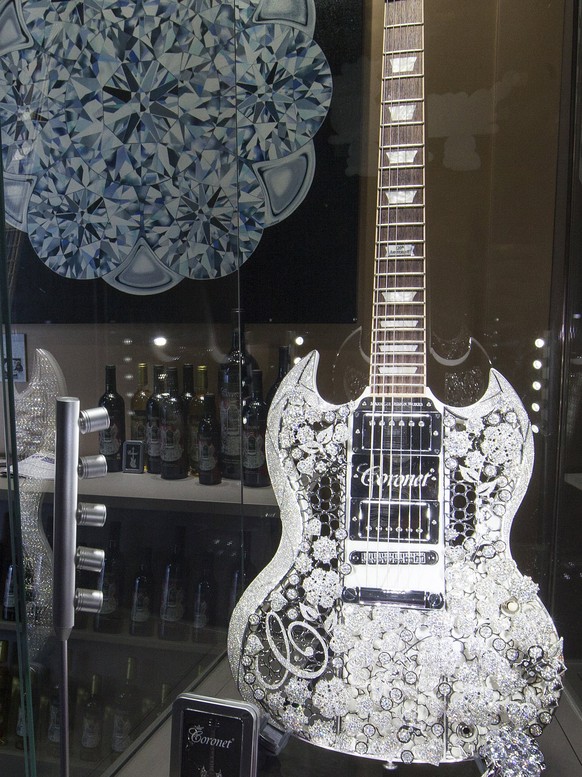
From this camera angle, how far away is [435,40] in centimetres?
150

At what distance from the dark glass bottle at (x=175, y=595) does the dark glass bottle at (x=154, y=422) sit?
14 centimetres

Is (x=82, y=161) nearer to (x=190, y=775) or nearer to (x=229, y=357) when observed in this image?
(x=229, y=357)

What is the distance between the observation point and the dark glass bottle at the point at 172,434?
142cm

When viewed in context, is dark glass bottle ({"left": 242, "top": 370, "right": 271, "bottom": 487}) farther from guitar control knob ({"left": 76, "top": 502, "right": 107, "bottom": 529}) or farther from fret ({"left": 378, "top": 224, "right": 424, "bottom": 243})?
guitar control knob ({"left": 76, "top": 502, "right": 107, "bottom": 529})

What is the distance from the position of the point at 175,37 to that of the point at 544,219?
85 cm

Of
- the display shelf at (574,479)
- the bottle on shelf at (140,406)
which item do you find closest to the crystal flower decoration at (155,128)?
the bottle on shelf at (140,406)

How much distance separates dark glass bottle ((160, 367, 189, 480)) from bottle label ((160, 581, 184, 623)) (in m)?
0.22

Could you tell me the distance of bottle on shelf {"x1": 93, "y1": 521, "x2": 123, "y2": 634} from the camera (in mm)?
1094

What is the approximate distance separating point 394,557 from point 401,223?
59cm

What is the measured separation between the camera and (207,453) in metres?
1.60

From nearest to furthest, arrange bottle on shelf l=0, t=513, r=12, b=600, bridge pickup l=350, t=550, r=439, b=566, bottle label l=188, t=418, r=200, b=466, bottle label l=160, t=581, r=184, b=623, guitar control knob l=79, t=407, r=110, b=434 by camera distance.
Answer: guitar control knob l=79, t=407, r=110, b=434, bottle on shelf l=0, t=513, r=12, b=600, bridge pickup l=350, t=550, r=439, b=566, bottle label l=160, t=581, r=184, b=623, bottle label l=188, t=418, r=200, b=466

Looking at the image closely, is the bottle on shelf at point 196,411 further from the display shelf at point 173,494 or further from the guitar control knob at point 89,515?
the guitar control knob at point 89,515

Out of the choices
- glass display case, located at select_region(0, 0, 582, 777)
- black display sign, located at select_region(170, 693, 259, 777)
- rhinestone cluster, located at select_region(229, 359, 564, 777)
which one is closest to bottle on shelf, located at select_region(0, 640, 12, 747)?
glass display case, located at select_region(0, 0, 582, 777)

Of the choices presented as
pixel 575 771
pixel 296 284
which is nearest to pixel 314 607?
pixel 575 771
